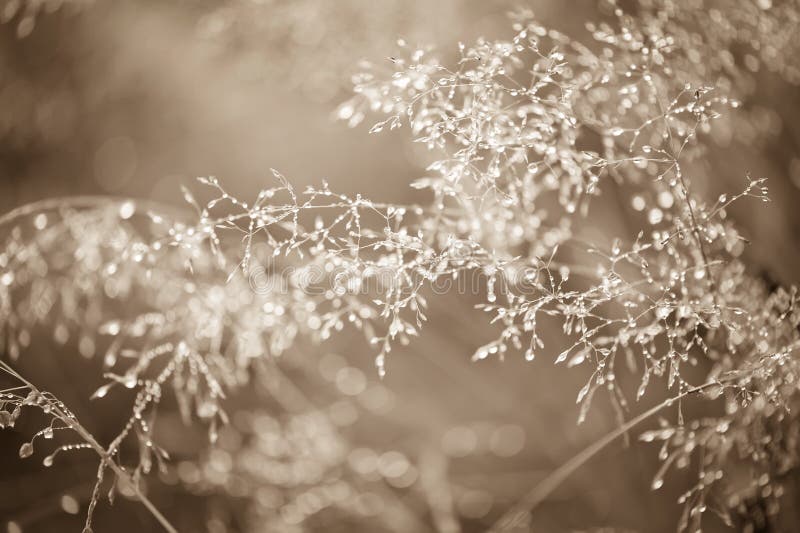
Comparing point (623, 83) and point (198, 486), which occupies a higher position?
point (623, 83)

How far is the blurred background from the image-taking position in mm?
934

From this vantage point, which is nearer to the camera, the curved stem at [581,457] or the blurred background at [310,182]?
the curved stem at [581,457]

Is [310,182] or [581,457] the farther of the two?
[310,182]

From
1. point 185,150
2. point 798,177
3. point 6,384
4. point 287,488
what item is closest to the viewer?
point 798,177

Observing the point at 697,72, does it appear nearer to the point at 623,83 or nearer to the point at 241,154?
the point at 623,83

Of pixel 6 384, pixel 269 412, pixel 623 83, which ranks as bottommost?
pixel 269 412

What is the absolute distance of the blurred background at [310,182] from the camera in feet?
3.06

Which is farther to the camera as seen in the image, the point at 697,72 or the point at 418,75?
the point at 697,72

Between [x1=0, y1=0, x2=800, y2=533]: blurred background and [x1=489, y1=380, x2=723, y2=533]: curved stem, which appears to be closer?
[x1=489, y1=380, x2=723, y2=533]: curved stem

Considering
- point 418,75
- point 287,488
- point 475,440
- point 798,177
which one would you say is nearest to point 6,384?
point 287,488

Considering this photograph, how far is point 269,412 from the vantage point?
118 cm

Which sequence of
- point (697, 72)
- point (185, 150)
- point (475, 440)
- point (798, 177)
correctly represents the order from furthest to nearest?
1. point (185, 150)
2. point (475, 440)
3. point (798, 177)
4. point (697, 72)

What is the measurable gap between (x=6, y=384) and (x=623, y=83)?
1.17 meters

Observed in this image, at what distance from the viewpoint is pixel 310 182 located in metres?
1.36
